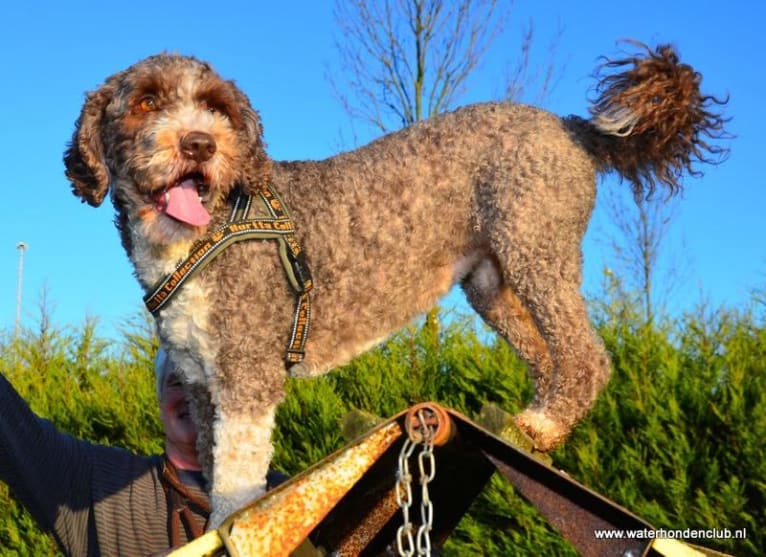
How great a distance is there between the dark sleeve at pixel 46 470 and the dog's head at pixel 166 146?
1100 mm

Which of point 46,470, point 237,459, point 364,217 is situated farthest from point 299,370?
point 46,470

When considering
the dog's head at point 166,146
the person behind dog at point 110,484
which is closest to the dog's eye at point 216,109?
the dog's head at point 166,146

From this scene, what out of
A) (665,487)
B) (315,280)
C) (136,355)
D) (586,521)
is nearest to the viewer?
(586,521)

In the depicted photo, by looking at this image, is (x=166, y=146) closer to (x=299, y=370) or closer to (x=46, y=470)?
(x=299, y=370)

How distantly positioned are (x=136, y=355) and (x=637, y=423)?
16.0ft

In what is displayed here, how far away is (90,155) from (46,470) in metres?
1.71

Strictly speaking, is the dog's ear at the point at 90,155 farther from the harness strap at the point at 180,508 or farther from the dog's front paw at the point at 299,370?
the harness strap at the point at 180,508

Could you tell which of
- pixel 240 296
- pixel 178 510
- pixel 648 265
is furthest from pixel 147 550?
pixel 648 265

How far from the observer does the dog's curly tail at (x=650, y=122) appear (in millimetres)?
3635

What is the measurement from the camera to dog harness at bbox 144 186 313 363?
3271mm

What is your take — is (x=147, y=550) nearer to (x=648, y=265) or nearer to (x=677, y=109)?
(x=677, y=109)

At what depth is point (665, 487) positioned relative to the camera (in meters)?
4.84

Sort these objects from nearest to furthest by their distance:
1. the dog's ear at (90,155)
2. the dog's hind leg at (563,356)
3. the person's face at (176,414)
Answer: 1. the dog's ear at (90,155)
2. the dog's hind leg at (563,356)
3. the person's face at (176,414)

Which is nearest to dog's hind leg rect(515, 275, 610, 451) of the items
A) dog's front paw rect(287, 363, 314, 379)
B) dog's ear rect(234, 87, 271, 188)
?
dog's front paw rect(287, 363, 314, 379)
